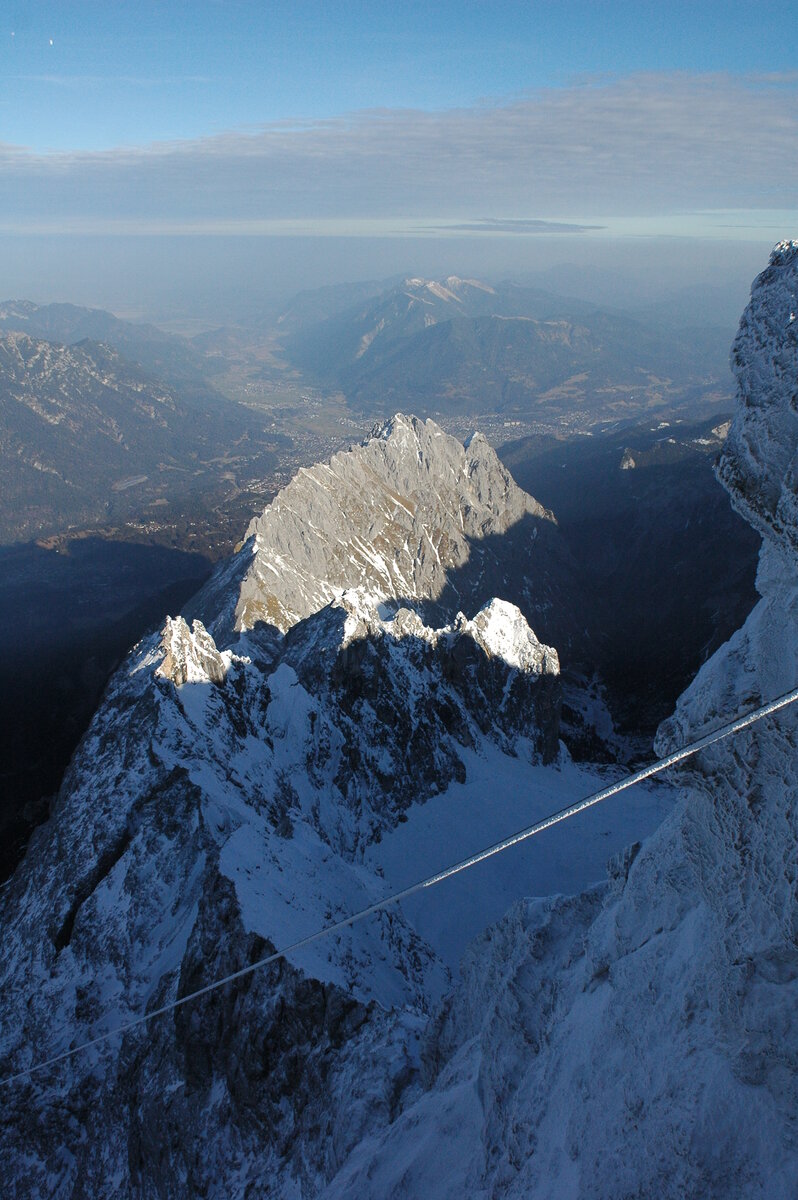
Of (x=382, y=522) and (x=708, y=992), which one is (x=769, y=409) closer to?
(x=708, y=992)

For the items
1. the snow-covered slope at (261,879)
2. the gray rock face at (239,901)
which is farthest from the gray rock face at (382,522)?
the gray rock face at (239,901)

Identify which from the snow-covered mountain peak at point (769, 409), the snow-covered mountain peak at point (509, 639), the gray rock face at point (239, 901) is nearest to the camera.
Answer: the snow-covered mountain peak at point (769, 409)

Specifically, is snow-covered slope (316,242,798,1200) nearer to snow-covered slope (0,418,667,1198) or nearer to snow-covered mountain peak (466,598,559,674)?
snow-covered slope (0,418,667,1198)

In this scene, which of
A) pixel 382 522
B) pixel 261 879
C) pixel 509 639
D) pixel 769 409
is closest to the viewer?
pixel 769 409

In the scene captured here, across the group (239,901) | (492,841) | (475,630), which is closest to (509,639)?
(475,630)

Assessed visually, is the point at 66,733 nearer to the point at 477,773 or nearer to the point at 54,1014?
the point at 477,773

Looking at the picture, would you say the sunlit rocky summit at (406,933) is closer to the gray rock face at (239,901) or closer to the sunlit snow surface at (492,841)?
the gray rock face at (239,901)

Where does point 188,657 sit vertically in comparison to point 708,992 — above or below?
below
